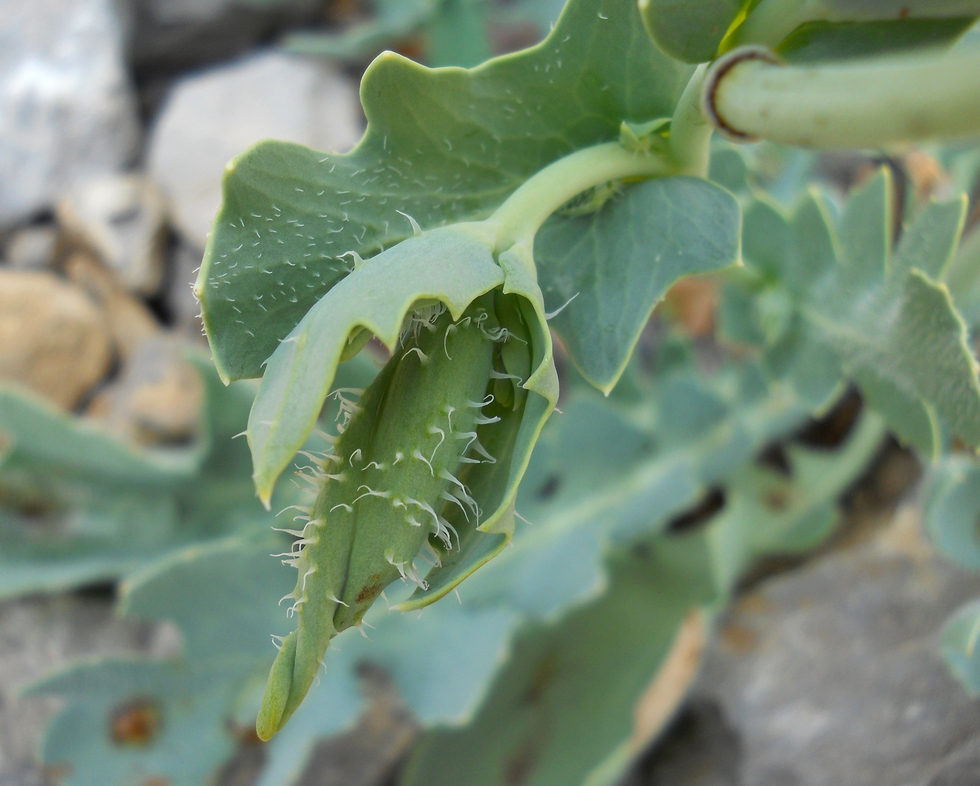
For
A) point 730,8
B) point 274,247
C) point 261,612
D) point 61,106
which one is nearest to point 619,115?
point 730,8

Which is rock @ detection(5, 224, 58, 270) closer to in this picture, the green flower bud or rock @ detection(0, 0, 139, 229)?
rock @ detection(0, 0, 139, 229)

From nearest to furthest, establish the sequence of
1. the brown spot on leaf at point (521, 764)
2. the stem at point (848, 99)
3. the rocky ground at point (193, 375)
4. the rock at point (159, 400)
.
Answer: the stem at point (848, 99), the rocky ground at point (193, 375), the brown spot on leaf at point (521, 764), the rock at point (159, 400)

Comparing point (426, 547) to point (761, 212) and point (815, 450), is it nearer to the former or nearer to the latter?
point (761, 212)

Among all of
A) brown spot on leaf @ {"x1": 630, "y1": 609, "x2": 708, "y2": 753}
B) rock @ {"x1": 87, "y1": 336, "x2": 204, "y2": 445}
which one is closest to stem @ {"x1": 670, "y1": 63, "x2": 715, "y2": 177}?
brown spot on leaf @ {"x1": 630, "y1": 609, "x2": 708, "y2": 753}

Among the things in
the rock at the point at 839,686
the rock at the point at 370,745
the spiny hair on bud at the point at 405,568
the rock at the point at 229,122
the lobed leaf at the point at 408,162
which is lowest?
the rock at the point at 839,686

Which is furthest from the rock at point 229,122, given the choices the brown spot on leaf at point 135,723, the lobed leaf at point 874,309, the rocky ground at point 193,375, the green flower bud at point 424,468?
the green flower bud at point 424,468

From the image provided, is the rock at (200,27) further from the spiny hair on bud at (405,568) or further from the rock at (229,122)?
the spiny hair on bud at (405,568)

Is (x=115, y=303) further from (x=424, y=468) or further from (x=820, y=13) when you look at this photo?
(x=820, y=13)

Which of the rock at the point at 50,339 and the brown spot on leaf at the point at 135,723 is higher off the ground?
the rock at the point at 50,339
